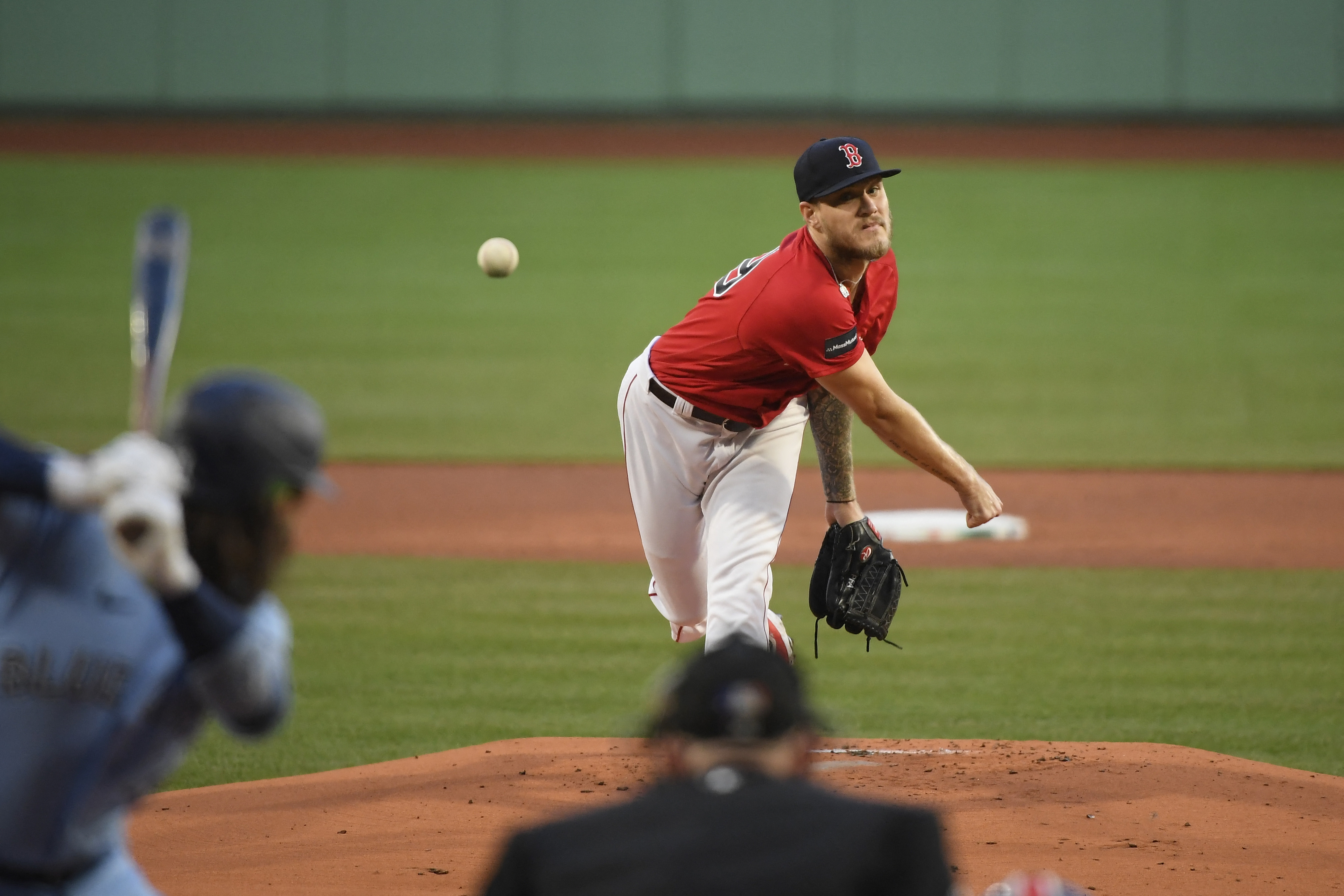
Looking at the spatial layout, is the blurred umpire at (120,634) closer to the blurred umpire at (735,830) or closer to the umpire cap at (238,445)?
the umpire cap at (238,445)

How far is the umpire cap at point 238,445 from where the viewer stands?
2459 mm

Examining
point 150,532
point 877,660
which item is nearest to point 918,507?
point 877,660

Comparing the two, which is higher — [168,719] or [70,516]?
[70,516]

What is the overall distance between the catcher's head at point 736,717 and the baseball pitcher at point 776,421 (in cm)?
265

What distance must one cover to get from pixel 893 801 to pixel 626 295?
590 inches

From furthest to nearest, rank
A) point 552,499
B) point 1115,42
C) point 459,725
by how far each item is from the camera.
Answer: point 1115,42 < point 552,499 < point 459,725

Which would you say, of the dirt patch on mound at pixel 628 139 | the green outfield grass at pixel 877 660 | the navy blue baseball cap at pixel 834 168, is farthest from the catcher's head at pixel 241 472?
the dirt patch on mound at pixel 628 139

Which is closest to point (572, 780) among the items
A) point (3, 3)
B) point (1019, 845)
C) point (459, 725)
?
point (459, 725)

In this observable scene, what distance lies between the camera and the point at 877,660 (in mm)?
7738

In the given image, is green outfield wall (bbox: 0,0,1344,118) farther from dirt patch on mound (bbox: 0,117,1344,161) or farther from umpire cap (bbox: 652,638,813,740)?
umpire cap (bbox: 652,638,813,740)

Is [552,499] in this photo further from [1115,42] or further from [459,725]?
[1115,42]

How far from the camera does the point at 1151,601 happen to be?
8672 millimetres

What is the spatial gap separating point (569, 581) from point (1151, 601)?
123 inches

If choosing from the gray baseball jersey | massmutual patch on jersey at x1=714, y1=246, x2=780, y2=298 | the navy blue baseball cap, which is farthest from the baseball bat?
massmutual patch on jersey at x1=714, y1=246, x2=780, y2=298
